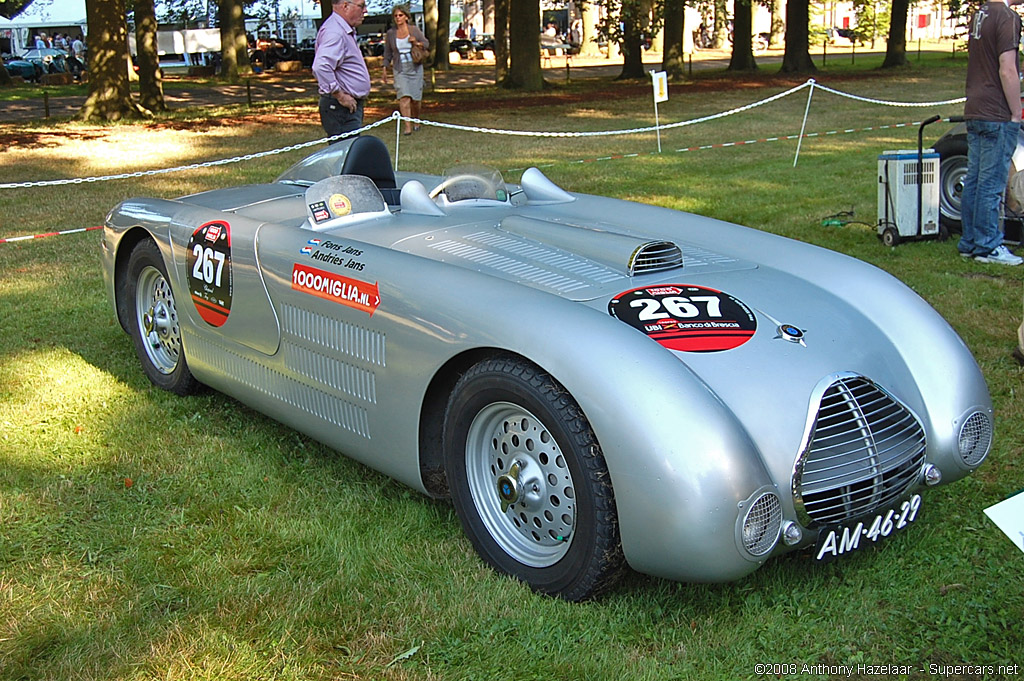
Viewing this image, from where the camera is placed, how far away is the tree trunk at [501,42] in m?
28.2

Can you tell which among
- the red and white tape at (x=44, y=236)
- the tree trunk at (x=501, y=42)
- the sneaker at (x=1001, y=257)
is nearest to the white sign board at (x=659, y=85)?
the sneaker at (x=1001, y=257)

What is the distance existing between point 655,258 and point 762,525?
3.86 feet

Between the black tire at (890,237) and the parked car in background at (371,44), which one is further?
the parked car in background at (371,44)

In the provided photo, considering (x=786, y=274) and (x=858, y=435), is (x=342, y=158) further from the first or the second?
(x=858, y=435)

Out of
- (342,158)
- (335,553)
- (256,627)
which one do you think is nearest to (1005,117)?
(342,158)

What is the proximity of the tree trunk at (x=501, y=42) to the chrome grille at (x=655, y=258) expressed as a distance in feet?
79.2

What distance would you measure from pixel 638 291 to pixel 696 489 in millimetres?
859

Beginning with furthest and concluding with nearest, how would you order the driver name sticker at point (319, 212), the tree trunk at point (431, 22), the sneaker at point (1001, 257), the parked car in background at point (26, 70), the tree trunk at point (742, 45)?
the parked car in background at point (26, 70) < the tree trunk at point (431, 22) < the tree trunk at point (742, 45) < the sneaker at point (1001, 257) < the driver name sticker at point (319, 212)

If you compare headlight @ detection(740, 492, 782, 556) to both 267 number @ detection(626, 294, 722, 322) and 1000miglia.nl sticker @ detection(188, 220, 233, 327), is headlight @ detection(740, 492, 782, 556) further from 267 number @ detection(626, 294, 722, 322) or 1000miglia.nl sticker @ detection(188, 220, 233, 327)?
1000miglia.nl sticker @ detection(188, 220, 233, 327)

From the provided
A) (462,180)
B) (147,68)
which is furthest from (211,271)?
(147,68)

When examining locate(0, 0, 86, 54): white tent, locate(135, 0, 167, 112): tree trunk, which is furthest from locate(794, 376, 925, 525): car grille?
locate(0, 0, 86, 54): white tent

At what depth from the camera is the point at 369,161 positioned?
4.74 m

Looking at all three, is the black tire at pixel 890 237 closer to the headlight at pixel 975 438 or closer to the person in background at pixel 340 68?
the person in background at pixel 340 68

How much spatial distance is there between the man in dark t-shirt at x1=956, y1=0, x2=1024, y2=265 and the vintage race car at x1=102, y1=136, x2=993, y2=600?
11.3 ft
